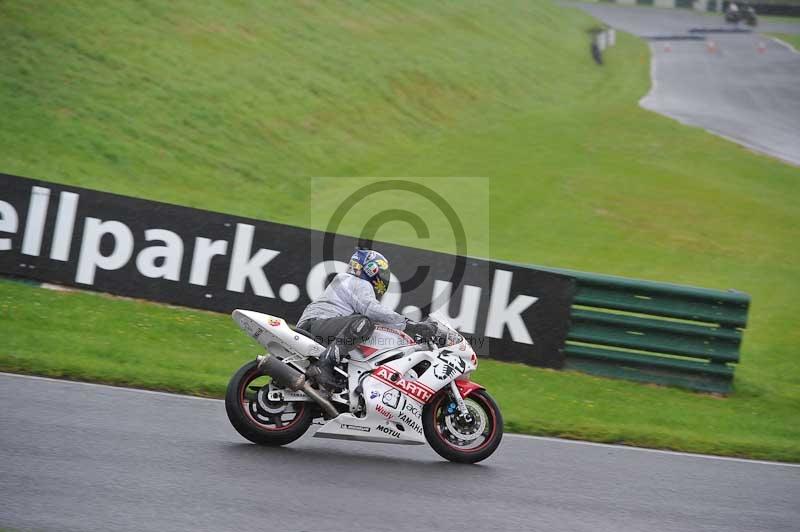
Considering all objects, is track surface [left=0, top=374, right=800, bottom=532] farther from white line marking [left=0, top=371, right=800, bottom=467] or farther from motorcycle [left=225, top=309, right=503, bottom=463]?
motorcycle [left=225, top=309, right=503, bottom=463]

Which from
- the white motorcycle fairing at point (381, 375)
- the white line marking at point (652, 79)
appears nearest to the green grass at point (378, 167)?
the white line marking at point (652, 79)

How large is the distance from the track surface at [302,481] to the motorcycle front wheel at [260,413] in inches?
5.9

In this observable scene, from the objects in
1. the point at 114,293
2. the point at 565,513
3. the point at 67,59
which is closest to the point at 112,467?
the point at 565,513

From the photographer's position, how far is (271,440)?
7875 mm

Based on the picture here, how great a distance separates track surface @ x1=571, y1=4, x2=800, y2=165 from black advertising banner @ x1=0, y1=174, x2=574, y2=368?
66.2 feet

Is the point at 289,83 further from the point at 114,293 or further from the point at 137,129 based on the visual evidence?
the point at 114,293

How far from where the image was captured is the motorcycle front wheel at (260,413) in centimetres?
777

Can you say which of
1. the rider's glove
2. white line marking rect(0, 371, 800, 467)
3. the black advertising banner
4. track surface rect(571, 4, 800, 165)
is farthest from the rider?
track surface rect(571, 4, 800, 165)

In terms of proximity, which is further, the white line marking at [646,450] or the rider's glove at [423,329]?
the white line marking at [646,450]

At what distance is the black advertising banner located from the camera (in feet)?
40.5

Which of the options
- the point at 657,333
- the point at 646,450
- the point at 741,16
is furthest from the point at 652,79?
the point at 646,450

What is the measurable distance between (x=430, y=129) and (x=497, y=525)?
78.5 feet

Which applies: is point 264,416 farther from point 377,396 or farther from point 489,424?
point 489,424

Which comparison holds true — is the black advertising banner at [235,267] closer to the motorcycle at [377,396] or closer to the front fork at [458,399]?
the motorcycle at [377,396]
